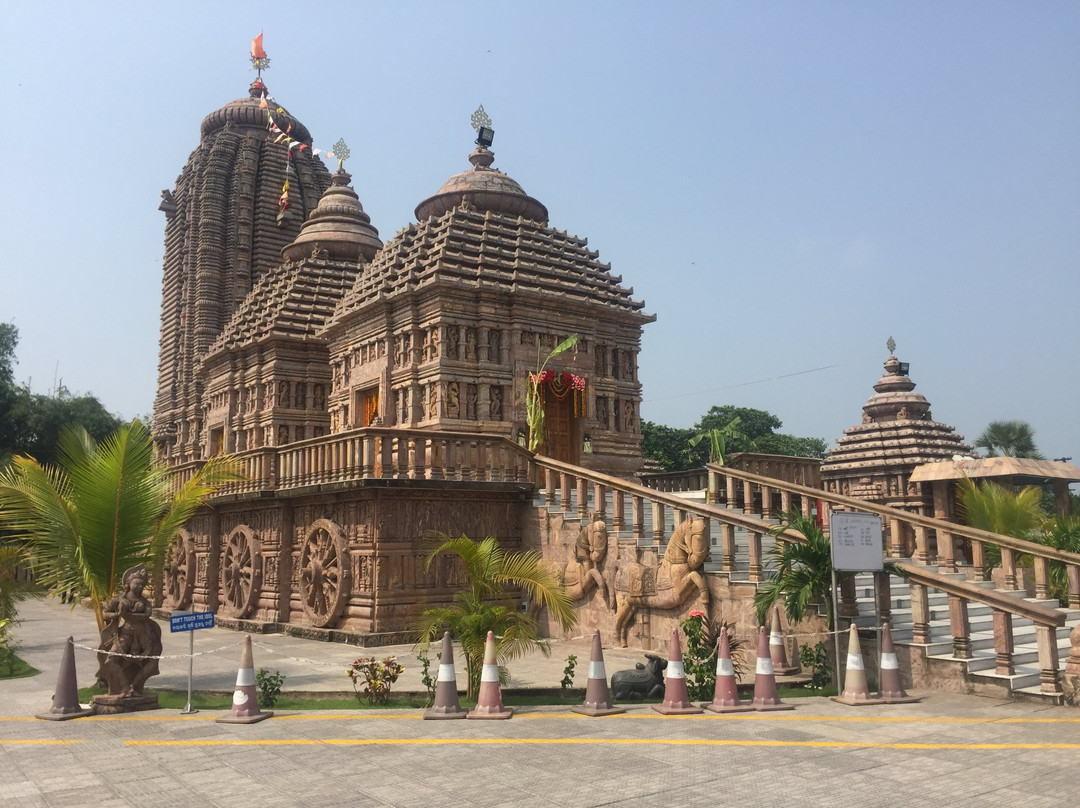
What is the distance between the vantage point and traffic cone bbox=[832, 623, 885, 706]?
9328 mm

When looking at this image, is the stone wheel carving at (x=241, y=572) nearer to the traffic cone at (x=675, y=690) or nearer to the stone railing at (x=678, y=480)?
the stone railing at (x=678, y=480)

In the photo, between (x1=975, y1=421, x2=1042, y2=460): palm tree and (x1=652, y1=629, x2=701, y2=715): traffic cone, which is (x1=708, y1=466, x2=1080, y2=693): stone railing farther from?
(x1=975, y1=421, x2=1042, y2=460): palm tree

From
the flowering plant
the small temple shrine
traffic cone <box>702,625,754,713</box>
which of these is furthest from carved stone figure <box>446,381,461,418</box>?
the small temple shrine

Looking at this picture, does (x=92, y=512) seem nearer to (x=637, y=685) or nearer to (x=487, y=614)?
(x=487, y=614)

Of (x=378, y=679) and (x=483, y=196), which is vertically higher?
(x=483, y=196)

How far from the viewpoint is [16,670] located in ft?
43.9

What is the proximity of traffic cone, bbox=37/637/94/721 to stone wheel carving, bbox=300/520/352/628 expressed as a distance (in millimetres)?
6143

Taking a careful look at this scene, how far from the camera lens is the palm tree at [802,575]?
1052cm

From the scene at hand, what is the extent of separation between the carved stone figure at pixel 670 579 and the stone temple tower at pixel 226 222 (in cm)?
3460

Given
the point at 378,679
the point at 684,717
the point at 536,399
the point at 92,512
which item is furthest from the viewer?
the point at 536,399

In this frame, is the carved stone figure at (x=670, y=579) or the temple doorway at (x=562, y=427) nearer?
the carved stone figure at (x=670, y=579)

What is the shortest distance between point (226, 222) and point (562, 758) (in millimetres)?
44651

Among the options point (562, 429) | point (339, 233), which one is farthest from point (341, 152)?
point (562, 429)

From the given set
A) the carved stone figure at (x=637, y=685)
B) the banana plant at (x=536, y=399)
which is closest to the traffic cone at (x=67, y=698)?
the carved stone figure at (x=637, y=685)
